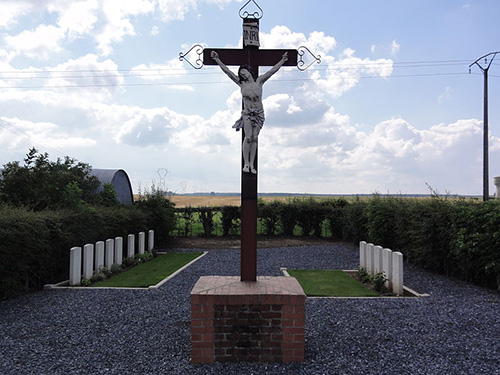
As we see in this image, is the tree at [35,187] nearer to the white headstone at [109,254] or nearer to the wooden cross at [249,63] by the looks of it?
the white headstone at [109,254]

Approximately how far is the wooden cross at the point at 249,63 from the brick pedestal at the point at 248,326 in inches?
25.3

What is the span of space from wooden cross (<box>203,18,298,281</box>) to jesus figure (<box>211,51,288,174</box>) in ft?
0.50

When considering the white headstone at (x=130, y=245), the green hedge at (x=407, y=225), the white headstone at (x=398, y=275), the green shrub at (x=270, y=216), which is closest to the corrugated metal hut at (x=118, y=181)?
the green hedge at (x=407, y=225)

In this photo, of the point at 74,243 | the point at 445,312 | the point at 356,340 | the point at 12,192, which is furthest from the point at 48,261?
the point at 445,312

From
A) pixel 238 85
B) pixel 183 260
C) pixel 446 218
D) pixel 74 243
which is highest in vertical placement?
pixel 238 85

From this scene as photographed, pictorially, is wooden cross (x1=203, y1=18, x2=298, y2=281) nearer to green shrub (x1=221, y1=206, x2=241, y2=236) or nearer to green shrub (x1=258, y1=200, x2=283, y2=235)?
green shrub (x1=221, y1=206, x2=241, y2=236)

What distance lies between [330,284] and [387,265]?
1.29 meters

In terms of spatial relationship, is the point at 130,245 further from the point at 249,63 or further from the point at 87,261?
the point at 249,63

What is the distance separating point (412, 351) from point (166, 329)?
312 centimetres

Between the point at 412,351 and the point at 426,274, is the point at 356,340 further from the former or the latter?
the point at 426,274

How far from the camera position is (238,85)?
4742mm

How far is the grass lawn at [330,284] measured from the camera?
7449 millimetres

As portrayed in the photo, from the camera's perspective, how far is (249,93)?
4566 millimetres

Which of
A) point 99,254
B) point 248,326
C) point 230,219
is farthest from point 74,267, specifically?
point 230,219
